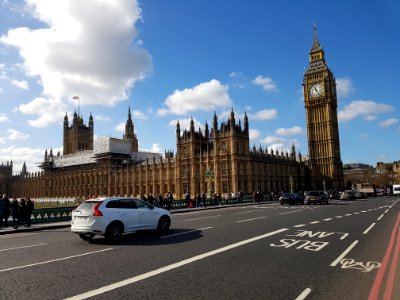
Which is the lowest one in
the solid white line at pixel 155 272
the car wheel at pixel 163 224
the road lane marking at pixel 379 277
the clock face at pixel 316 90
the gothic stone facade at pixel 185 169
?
the road lane marking at pixel 379 277

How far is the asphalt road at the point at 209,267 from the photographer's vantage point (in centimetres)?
636

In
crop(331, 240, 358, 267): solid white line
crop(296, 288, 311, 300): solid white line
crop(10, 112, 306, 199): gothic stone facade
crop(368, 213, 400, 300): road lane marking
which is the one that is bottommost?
crop(368, 213, 400, 300): road lane marking

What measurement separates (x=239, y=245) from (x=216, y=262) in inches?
102

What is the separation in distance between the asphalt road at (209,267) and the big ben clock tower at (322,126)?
3233 inches

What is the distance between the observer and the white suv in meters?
12.3

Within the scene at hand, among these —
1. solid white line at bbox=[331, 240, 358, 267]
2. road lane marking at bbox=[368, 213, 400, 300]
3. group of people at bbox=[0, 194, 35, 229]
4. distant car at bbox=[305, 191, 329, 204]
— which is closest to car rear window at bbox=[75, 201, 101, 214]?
group of people at bbox=[0, 194, 35, 229]

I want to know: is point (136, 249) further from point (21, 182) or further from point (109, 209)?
point (21, 182)

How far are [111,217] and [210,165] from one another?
55457mm

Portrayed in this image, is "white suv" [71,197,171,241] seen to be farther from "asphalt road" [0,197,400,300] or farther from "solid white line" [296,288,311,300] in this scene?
"solid white line" [296,288,311,300]

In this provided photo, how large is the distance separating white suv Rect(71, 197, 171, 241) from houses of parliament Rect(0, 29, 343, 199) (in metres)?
34.9

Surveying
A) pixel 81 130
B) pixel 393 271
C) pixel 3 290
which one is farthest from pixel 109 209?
pixel 81 130

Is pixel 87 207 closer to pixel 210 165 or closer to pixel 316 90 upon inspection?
pixel 210 165

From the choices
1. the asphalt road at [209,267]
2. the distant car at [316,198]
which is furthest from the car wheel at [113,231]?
the distant car at [316,198]

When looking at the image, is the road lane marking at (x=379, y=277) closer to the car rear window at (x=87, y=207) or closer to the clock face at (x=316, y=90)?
the car rear window at (x=87, y=207)
